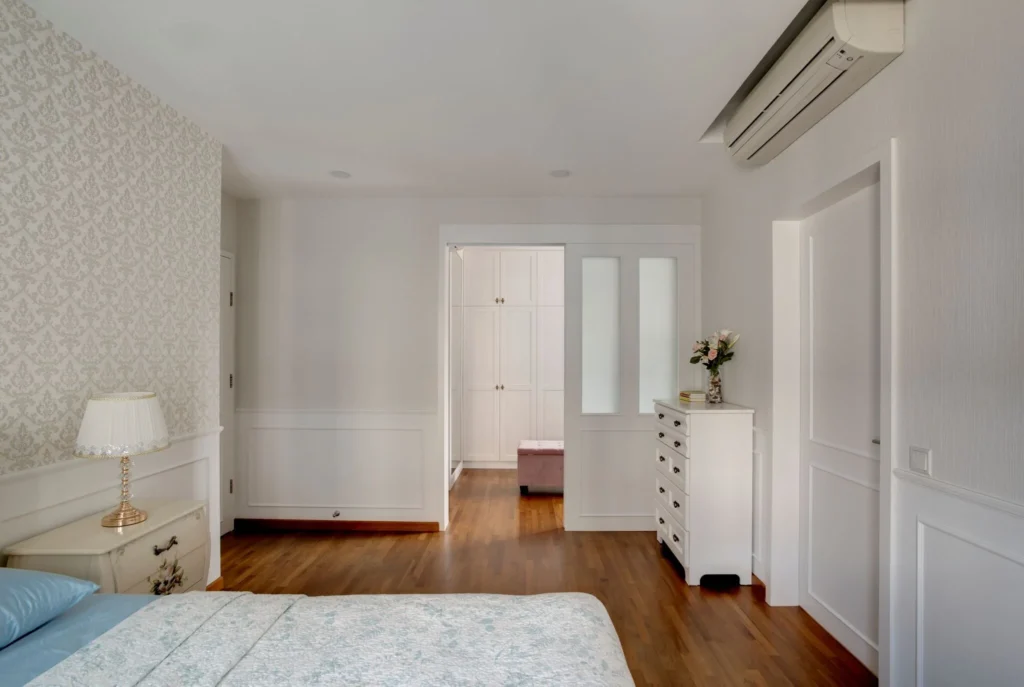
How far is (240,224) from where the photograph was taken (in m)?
3.90

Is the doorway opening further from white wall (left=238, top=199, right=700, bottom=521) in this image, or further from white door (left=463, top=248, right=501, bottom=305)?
white wall (left=238, top=199, right=700, bottom=521)

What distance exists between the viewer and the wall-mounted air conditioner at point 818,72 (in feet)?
5.62

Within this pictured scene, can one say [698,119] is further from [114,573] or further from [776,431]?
[114,573]

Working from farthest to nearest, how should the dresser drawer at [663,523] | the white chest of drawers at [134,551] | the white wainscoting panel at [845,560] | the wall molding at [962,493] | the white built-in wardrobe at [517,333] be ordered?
the white built-in wardrobe at [517,333], the dresser drawer at [663,523], the white wainscoting panel at [845,560], the white chest of drawers at [134,551], the wall molding at [962,493]

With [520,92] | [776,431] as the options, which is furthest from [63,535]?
[776,431]

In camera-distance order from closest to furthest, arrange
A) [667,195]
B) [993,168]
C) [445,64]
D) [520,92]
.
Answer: [993,168] < [445,64] < [520,92] < [667,195]

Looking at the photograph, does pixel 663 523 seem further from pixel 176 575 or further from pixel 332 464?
pixel 176 575

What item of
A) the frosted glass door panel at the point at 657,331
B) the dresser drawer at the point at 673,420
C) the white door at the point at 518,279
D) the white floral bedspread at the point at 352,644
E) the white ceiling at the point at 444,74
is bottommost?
the white floral bedspread at the point at 352,644

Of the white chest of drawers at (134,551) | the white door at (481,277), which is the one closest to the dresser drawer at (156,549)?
the white chest of drawers at (134,551)

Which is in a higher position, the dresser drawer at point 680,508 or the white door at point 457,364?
the white door at point 457,364

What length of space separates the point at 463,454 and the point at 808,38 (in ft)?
16.5

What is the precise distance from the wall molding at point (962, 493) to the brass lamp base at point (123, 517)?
2.83 metres

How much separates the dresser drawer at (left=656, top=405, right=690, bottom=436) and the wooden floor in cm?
89

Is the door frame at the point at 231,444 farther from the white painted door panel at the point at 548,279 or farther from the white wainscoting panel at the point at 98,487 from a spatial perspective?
the white painted door panel at the point at 548,279
